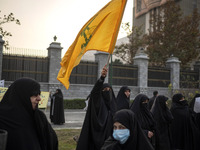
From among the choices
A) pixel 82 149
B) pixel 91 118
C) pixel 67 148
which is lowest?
pixel 67 148

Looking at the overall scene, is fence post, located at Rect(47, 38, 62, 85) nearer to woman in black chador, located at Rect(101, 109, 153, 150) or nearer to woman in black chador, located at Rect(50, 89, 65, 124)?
woman in black chador, located at Rect(50, 89, 65, 124)

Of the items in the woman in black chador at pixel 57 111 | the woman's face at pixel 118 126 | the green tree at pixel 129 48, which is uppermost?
the green tree at pixel 129 48

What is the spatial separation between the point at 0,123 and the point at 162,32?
90.5 ft

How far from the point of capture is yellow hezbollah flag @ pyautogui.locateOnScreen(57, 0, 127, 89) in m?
5.13

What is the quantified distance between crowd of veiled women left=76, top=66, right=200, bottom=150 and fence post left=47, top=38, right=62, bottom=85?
12.7 metres

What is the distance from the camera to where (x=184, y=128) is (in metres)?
6.87

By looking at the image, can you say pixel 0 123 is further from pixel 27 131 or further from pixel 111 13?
pixel 111 13

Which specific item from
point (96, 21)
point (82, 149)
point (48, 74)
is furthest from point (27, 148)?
point (48, 74)

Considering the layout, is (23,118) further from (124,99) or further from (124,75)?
(124,75)

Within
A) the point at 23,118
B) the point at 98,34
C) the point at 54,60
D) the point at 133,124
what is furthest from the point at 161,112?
the point at 54,60

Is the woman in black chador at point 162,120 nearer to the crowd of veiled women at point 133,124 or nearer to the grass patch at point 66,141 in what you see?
the crowd of veiled women at point 133,124

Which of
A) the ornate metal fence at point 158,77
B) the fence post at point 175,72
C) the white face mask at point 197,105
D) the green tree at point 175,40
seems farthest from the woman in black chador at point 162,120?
the green tree at point 175,40

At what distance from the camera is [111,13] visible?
5211mm

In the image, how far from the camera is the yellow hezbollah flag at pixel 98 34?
513cm
